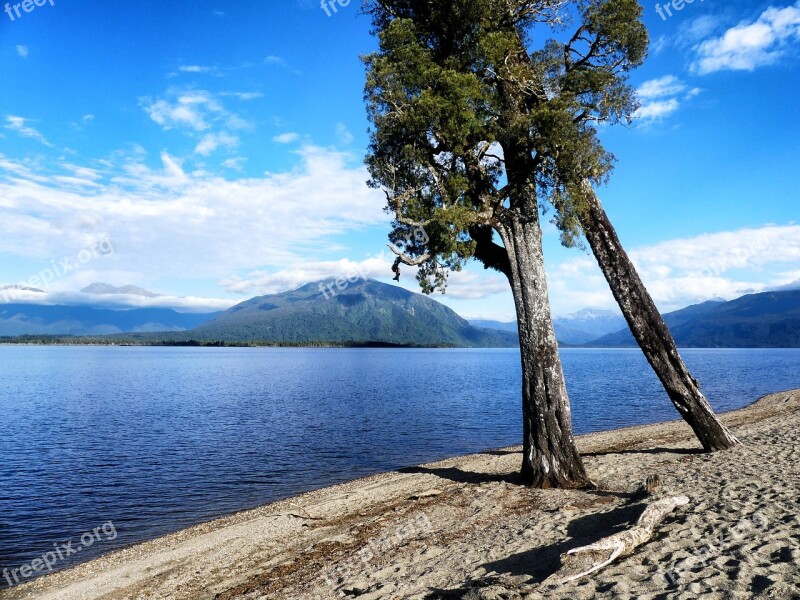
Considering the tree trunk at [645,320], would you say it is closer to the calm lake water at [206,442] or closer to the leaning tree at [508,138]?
the leaning tree at [508,138]

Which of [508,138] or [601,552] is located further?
[508,138]

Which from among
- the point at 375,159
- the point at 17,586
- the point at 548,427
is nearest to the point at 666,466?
the point at 548,427

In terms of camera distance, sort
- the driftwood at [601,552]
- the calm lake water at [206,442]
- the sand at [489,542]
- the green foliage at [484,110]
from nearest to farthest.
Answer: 1. the sand at [489,542]
2. the driftwood at [601,552]
3. the green foliage at [484,110]
4. the calm lake water at [206,442]

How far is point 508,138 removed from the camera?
52.9ft

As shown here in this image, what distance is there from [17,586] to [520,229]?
1924cm

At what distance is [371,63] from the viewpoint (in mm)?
17188

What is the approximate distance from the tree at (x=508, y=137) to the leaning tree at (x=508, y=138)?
4 centimetres

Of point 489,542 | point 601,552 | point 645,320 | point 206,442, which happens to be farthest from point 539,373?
point 206,442

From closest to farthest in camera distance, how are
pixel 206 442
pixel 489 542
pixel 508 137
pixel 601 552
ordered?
1. pixel 601 552
2. pixel 489 542
3. pixel 508 137
4. pixel 206 442

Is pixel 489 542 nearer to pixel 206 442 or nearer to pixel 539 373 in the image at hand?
pixel 539 373

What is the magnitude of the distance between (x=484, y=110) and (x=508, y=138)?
3.99 feet

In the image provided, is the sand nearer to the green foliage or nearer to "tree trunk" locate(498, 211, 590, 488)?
"tree trunk" locate(498, 211, 590, 488)

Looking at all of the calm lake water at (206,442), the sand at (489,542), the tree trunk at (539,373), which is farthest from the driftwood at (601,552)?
the calm lake water at (206,442)

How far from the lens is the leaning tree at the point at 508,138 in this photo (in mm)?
15492
